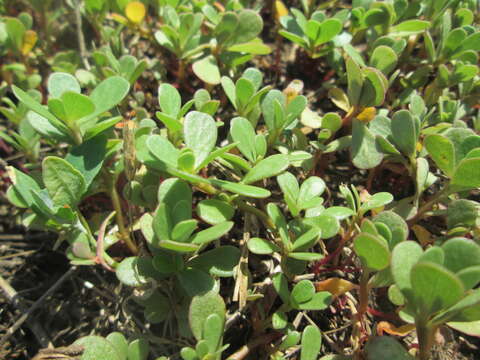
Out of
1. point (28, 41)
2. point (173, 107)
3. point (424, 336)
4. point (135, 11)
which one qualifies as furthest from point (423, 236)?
point (28, 41)

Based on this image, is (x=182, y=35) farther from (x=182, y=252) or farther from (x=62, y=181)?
(x=182, y=252)

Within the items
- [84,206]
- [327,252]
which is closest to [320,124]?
[327,252]

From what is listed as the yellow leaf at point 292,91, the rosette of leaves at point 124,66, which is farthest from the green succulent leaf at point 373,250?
the rosette of leaves at point 124,66

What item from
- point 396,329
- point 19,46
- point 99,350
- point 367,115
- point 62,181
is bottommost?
point 396,329

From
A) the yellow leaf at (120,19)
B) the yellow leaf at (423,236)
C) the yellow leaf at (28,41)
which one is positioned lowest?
the yellow leaf at (423,236)

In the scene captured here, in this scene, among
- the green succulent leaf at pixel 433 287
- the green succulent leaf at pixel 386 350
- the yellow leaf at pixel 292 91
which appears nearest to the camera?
the green succulent leaf at pixel 433 287

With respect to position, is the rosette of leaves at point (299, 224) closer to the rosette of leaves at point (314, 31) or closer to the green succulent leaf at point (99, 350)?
the green succulent leaf at point (99, 350)

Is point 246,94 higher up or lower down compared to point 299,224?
higher up
